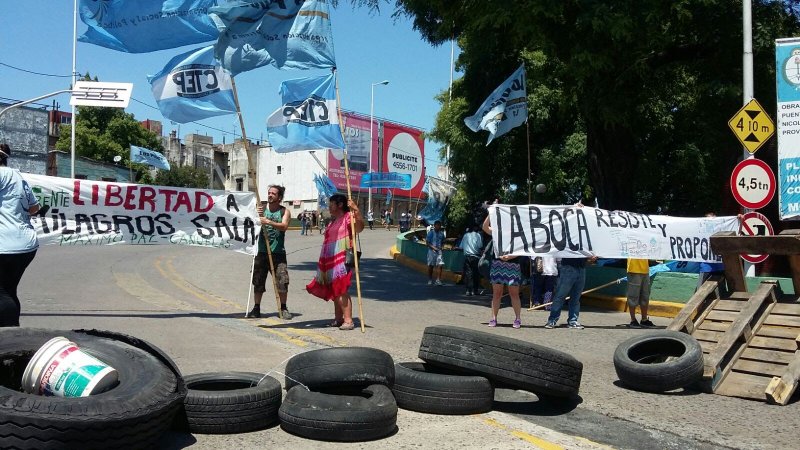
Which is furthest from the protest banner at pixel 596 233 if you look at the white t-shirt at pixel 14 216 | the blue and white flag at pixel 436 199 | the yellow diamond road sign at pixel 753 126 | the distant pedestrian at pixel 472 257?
the blue and white flag at pixel 436 199

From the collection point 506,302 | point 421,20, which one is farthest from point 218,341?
point 421,20

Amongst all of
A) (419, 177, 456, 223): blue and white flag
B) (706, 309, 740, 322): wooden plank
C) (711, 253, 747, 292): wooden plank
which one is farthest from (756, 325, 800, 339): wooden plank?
(419, 177, 456, 223): blue and white flag

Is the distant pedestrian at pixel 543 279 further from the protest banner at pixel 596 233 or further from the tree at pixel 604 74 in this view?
the tree at pixel 604 74

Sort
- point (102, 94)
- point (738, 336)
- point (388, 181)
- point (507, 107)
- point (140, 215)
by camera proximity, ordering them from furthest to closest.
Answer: point (388, 181)
point (102, 94)
point (507, 107)
point (140, 215)
point (738, 336)

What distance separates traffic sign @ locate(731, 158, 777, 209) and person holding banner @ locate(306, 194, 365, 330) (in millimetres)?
6086

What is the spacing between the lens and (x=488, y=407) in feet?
17.4

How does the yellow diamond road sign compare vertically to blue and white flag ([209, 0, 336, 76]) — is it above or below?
below

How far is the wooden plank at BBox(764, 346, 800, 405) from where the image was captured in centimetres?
571

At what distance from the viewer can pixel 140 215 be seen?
396 inches

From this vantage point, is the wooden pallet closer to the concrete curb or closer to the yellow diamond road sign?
the yellow diamond road sign

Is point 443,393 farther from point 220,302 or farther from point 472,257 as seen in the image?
point 472,257

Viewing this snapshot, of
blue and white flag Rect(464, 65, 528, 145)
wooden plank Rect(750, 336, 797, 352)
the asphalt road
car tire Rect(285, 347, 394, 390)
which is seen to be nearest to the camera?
the asphalt road

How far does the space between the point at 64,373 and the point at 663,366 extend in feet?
15.6

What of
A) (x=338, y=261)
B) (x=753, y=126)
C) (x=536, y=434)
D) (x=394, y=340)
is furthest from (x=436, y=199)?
(x=536, y=434)
